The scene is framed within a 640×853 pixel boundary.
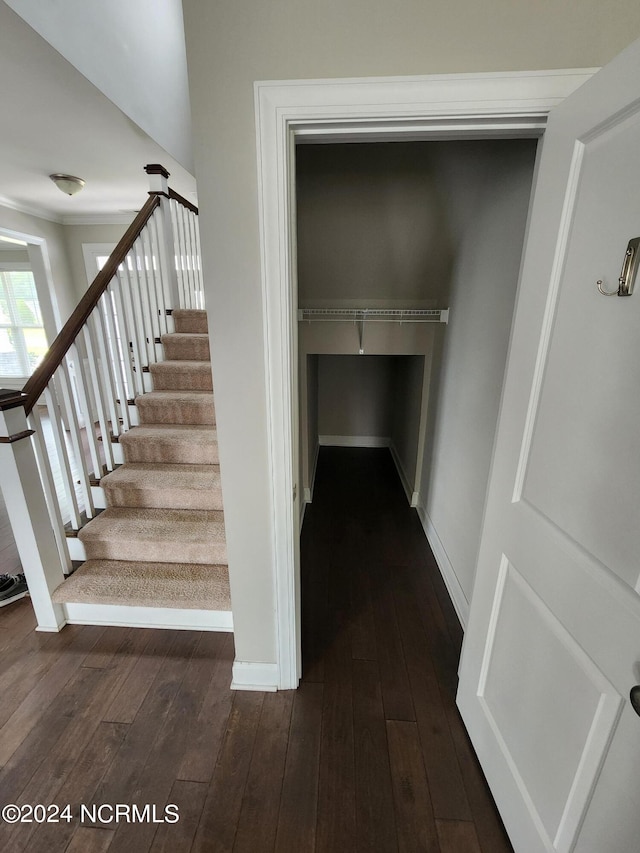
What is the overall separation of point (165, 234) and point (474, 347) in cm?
252

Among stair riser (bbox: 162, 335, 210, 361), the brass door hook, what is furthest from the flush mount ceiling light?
the brass door hook

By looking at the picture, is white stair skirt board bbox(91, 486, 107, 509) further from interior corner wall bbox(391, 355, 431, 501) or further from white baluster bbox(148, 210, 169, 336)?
interior corner wall bbox(391, 355, 431, 501)

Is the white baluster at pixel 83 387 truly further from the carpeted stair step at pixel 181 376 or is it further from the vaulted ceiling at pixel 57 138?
the vaulted ceiling at pixel 57 138

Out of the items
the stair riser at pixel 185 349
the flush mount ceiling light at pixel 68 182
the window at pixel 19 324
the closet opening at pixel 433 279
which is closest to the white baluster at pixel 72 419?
the stair riser at pixel 185 349

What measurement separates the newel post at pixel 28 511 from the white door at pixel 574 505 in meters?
1.90

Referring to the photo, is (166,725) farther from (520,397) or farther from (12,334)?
(12,334)

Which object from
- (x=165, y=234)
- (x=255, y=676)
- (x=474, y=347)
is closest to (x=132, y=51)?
(x=165, y=234)

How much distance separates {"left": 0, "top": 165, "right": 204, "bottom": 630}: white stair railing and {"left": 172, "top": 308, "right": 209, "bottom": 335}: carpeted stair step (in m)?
0.07

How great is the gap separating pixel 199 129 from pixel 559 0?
893 mm

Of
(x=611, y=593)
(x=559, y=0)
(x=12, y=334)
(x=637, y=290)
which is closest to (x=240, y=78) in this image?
(x=559, y=0)

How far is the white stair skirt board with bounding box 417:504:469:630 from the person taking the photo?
5.87ft

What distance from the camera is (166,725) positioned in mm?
1346

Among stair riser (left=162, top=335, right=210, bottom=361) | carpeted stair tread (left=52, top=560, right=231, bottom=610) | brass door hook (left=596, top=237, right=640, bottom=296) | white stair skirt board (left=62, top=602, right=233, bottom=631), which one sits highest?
brass door hook (left=596, top=237, right=640, bottom=296)

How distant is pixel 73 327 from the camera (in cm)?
189
